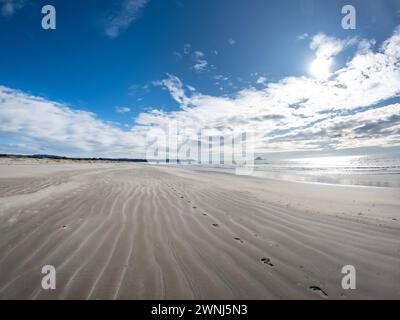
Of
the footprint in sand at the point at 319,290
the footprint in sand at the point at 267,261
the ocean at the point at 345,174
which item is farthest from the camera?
the ocean at the point at 345,174

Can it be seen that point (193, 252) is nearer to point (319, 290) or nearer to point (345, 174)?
point (319, 290)

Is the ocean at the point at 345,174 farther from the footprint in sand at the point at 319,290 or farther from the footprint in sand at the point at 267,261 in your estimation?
the footprint in sand at the point at 319,290

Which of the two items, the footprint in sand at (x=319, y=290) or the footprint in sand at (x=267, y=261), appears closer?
the footprint in sand at (x=319, y=290)

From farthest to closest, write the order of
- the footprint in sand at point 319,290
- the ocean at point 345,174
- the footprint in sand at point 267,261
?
the ocean at point 345,174 → the footprint in sand at point 267,261 → the footprint in sand at point 319,290

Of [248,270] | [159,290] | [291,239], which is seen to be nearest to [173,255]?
[159,290]

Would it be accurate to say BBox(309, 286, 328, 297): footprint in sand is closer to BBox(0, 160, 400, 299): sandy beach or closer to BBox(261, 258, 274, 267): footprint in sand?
BBox(0, 160, 400, 299): sandy beach

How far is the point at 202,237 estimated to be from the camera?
173 inches

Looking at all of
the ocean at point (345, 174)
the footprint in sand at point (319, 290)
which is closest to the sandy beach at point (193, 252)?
the footprint in sand at point (319, 290)

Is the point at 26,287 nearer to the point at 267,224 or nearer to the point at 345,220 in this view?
the point at 267,224

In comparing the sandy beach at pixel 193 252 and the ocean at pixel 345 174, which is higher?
the ocean at pixel 345 174

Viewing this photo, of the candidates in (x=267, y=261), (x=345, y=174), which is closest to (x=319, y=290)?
(x=267, y=261)

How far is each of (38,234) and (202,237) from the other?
3.34 metres
